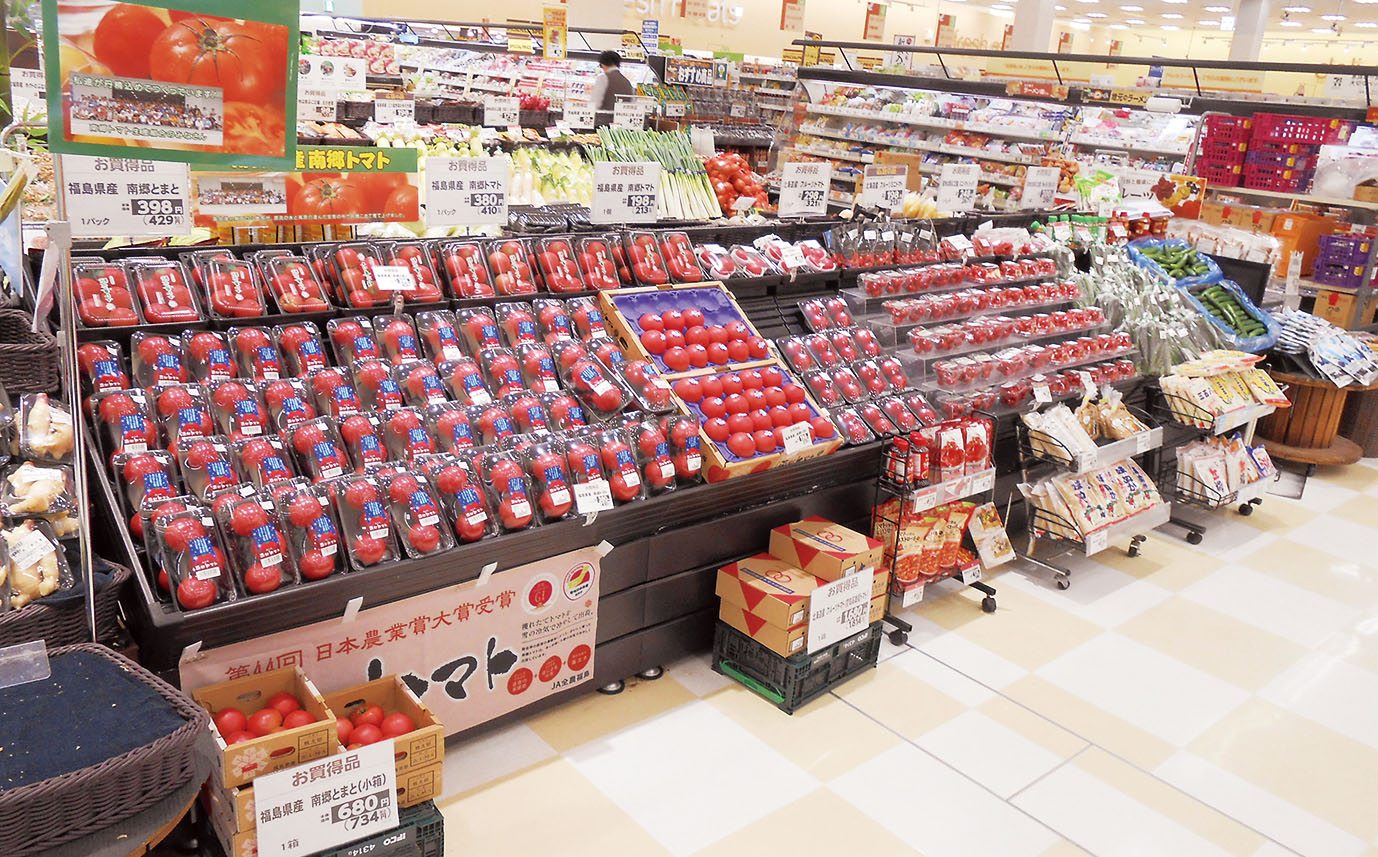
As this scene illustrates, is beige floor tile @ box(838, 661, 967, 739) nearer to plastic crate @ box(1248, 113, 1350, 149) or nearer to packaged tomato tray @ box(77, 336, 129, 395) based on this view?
packaged tomato tray @ box(77, 336, 129, 395)

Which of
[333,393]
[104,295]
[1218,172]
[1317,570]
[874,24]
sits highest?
[874,24]

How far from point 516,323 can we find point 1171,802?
2632 millimetres

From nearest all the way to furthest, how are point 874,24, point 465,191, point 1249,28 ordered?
point 465,191 < point 1249,28 < point 874,24

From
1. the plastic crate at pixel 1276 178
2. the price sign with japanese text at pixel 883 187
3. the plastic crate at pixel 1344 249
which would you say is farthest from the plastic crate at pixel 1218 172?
the price sign with japanese text at pixel 883 187

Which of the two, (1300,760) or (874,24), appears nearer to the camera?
(1300,760)

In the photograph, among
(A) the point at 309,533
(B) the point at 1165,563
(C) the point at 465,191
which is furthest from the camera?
(B) the point at 1165,563

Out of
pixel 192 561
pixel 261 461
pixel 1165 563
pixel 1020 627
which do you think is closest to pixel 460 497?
pixel 261 461

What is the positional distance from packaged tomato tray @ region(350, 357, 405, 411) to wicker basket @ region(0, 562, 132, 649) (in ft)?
3.05

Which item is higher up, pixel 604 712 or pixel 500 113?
pixel 500 113

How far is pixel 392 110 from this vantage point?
714 cm

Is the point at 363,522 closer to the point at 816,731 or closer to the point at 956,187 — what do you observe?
the point at 816,731

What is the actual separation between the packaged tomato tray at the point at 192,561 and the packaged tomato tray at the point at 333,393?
2.11 ft

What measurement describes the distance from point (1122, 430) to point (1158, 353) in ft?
3.04

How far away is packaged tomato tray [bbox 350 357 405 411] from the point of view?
3062 mm
